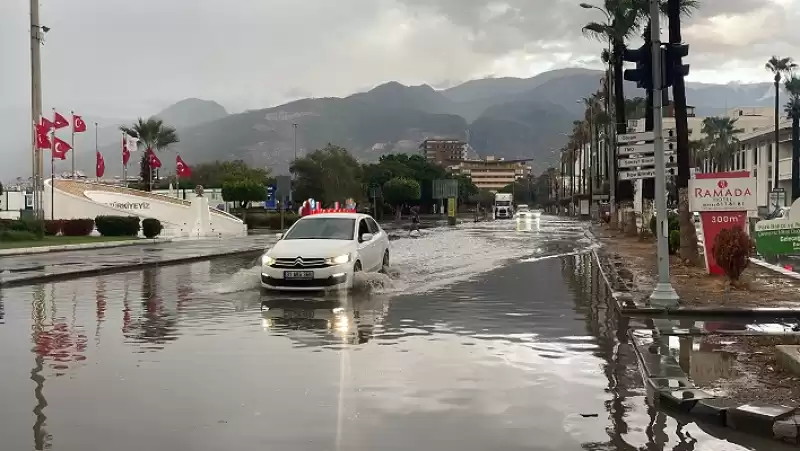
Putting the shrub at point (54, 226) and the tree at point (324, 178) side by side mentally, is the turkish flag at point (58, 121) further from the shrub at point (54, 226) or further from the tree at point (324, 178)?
the tree at point (324, 178)

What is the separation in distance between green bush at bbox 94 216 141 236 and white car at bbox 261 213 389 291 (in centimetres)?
2730

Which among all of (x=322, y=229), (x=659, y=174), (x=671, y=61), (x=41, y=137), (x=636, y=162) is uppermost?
(x=41, y=137)

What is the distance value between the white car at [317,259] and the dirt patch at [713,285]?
5.36m

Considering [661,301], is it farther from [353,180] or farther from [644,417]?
[353,180]

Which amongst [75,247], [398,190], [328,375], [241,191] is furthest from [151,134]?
[328,375]

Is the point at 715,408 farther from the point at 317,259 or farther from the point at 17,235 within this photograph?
the point at 17,235

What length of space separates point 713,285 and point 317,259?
25.3ft

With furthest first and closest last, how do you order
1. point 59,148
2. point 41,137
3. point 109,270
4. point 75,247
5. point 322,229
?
point 59,148, point 41,137, point 75,247, point 109,270, point 322,229

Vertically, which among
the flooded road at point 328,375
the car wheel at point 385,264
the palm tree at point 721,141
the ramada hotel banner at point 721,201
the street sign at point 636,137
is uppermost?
the palm tree at point 721,141

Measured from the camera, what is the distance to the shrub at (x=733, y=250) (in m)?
14.4

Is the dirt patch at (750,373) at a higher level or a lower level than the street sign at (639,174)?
lower

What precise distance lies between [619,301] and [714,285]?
134 inches

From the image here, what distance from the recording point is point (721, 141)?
102 metres

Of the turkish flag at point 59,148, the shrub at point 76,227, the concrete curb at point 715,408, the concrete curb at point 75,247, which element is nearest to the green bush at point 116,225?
the shrub at point 76,227
